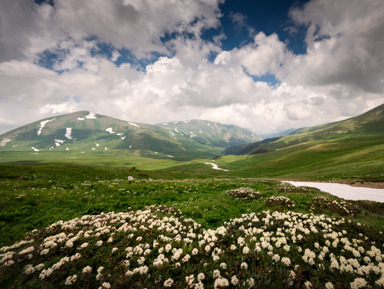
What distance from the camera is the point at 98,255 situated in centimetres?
554

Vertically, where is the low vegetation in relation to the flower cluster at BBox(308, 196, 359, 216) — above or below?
above

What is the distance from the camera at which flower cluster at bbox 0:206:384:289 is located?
4.52 meters

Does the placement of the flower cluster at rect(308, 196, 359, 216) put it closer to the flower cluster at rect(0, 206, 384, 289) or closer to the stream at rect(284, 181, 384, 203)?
the flower cluster at rect(0, 206, 384, 289)

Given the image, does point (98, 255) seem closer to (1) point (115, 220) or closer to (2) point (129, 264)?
(2) point (129, 264)

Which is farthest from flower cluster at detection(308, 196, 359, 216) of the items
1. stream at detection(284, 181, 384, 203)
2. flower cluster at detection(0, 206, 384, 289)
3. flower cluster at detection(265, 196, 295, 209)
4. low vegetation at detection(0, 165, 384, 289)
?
stream at detection(284, 181, 384, 203)

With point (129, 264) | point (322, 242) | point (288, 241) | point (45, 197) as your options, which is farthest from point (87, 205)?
point (322, 242)

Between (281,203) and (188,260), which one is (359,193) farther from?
(188,260)

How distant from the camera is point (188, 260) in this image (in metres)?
5.72

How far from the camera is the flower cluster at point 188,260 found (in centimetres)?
452

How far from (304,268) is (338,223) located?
4680 millimetres

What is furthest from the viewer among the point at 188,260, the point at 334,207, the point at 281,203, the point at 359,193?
the point at 359,193

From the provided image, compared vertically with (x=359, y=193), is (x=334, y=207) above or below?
above

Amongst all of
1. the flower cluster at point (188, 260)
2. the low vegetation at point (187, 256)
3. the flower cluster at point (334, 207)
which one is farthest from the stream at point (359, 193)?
the flower cluster at point (188, 260)

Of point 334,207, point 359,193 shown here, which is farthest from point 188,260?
point 359,193
